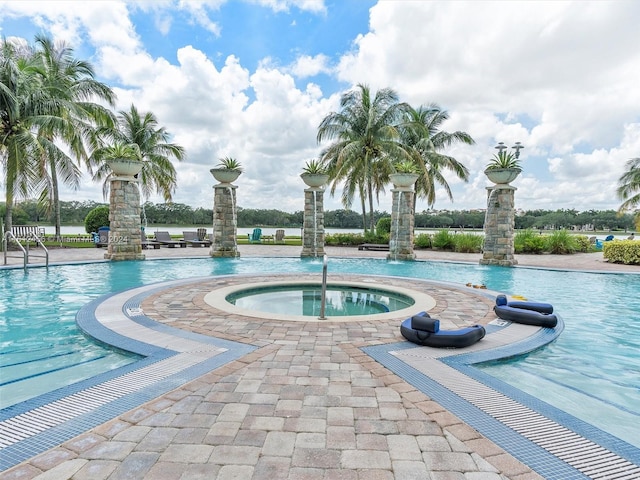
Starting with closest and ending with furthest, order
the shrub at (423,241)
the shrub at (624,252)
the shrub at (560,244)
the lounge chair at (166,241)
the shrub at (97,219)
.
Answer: the shrub at (624,252) < the shrub at (560,244) < the lounge chair at (166,241) < the shrub at (423,241) < the shrub at (97,219)

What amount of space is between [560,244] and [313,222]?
542 inches

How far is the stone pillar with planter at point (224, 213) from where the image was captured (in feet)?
52.3

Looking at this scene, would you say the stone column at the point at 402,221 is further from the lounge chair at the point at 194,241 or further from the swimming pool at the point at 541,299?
the lounge chair at the point at 194,241

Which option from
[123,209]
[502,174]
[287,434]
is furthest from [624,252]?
[123,209]

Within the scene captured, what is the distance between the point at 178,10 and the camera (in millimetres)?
11430

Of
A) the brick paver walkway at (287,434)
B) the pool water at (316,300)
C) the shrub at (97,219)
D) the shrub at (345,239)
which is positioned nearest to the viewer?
the brick paver walkway at (287,434)

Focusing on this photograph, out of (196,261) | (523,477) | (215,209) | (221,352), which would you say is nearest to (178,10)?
(215,209)

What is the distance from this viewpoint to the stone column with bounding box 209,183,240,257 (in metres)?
16.0

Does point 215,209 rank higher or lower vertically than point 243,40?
lower

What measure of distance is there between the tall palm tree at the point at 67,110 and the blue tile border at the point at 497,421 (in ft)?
60.1

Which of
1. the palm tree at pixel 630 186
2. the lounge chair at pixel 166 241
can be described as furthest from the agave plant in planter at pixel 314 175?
the palm tree at pixel 630 186

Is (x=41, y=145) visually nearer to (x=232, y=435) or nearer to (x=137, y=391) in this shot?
(x=137, y=391)

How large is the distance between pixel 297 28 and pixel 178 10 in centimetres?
359

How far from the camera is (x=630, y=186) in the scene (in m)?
23.9
